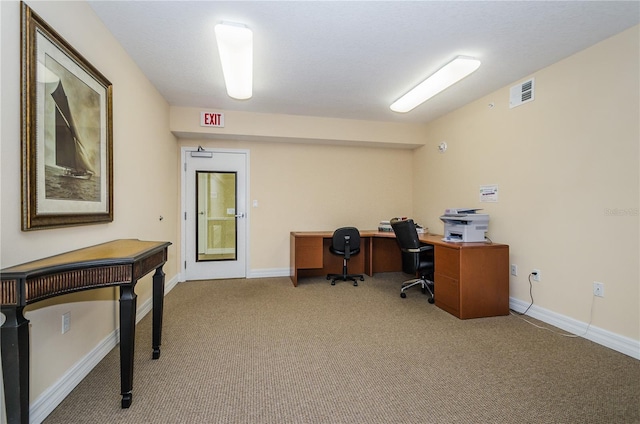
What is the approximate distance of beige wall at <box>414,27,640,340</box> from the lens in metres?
2.32

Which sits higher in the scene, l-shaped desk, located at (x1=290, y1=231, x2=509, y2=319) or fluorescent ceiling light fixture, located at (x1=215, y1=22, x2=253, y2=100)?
fluorescent ceiling light fixture, located at (x1=215, y1=22, x2=253, y2=100)

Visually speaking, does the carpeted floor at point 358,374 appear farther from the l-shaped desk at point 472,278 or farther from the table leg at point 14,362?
the table leg at point 14,362

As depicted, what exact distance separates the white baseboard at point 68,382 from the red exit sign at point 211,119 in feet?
9.21

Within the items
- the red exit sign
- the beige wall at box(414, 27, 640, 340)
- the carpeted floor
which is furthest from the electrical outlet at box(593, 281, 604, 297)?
the red exit sign

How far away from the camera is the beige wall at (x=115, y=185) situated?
1.38m

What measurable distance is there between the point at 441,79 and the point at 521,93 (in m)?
1.00

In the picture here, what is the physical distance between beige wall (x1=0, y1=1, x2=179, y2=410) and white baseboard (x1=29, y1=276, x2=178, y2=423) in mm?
35

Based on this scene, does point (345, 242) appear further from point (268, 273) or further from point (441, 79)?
point (441, 79)

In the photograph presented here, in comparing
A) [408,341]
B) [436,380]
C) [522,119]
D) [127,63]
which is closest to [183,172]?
[127,63]

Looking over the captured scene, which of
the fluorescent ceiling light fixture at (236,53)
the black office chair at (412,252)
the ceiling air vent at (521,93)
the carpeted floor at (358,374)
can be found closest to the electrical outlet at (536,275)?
the carpeted floor at (358,374)

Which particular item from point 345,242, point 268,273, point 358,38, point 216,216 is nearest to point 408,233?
point 345,242

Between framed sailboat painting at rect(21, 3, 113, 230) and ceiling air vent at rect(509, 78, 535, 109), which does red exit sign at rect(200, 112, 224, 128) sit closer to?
framed sailboat painting at rect(21, 3, 113, 230)

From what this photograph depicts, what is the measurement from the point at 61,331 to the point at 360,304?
2717 millimetres

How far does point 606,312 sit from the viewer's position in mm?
2443
